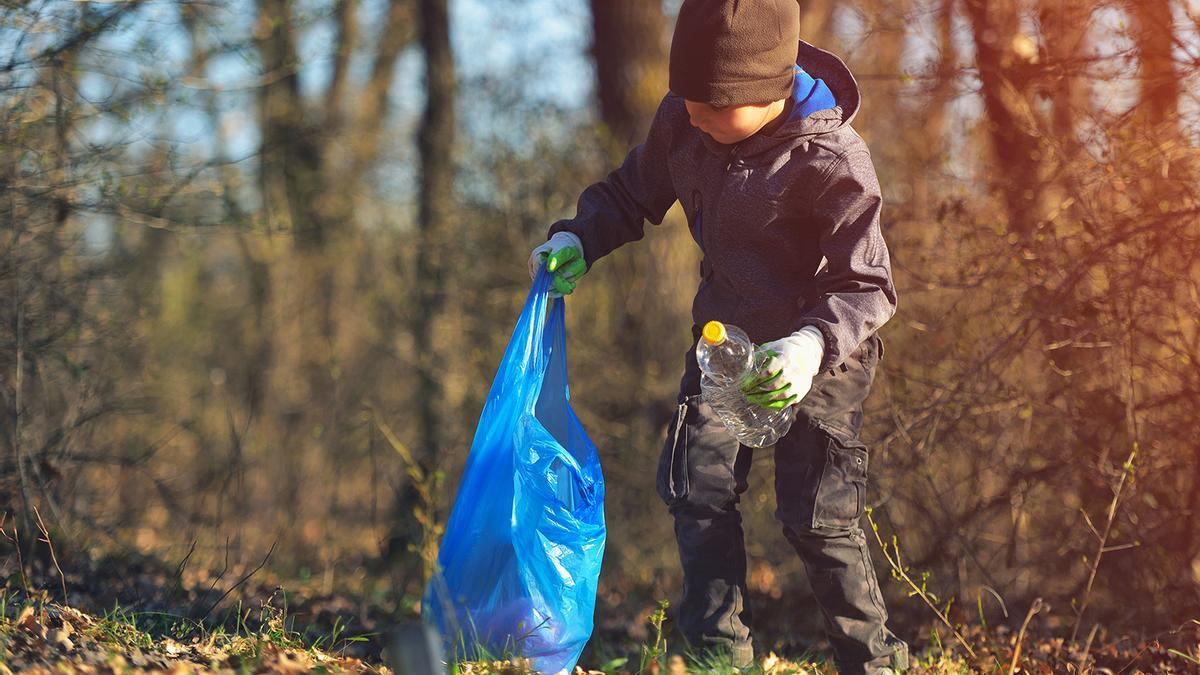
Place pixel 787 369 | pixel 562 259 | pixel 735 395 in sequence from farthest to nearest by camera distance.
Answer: pixel 562 259 < pixel 735 395 < pixel 787 369

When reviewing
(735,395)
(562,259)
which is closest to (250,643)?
(562,259)

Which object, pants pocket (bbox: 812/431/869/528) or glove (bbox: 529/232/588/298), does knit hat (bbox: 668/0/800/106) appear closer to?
glove (bbox: 529/232/588/298)

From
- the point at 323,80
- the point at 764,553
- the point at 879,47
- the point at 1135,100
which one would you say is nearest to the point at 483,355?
the point at 764,553

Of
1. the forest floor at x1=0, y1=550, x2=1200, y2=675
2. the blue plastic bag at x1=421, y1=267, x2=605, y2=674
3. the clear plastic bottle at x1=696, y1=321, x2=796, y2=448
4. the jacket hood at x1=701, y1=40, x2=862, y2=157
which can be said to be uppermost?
the jacket hood at x1=701, y1=40, x2=862, y2=157

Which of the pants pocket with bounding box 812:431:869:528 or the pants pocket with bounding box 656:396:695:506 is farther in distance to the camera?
the pants pocket with bounding box 656:396:695:506

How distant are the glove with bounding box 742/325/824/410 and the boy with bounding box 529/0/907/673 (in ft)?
0.08

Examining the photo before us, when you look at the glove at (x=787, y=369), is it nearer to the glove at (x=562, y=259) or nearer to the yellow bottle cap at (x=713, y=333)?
the yellow bottle cap at (x=713, y=333)

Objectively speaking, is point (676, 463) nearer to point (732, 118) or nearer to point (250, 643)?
point (732, 118)

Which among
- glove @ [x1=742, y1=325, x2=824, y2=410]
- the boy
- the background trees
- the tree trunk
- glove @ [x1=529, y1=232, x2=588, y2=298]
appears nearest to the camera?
glove @ [x1=742, y1=325, x2=824, y2=410]

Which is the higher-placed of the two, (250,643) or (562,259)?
(562,259)

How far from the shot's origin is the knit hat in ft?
9.64

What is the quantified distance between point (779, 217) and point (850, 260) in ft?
0.88

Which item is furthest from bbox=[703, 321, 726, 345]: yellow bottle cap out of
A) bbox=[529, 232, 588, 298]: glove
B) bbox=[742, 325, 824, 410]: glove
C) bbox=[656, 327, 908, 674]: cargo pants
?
bbox=[529, 232, 588, 298]: glove

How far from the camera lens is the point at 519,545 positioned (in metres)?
3.16
